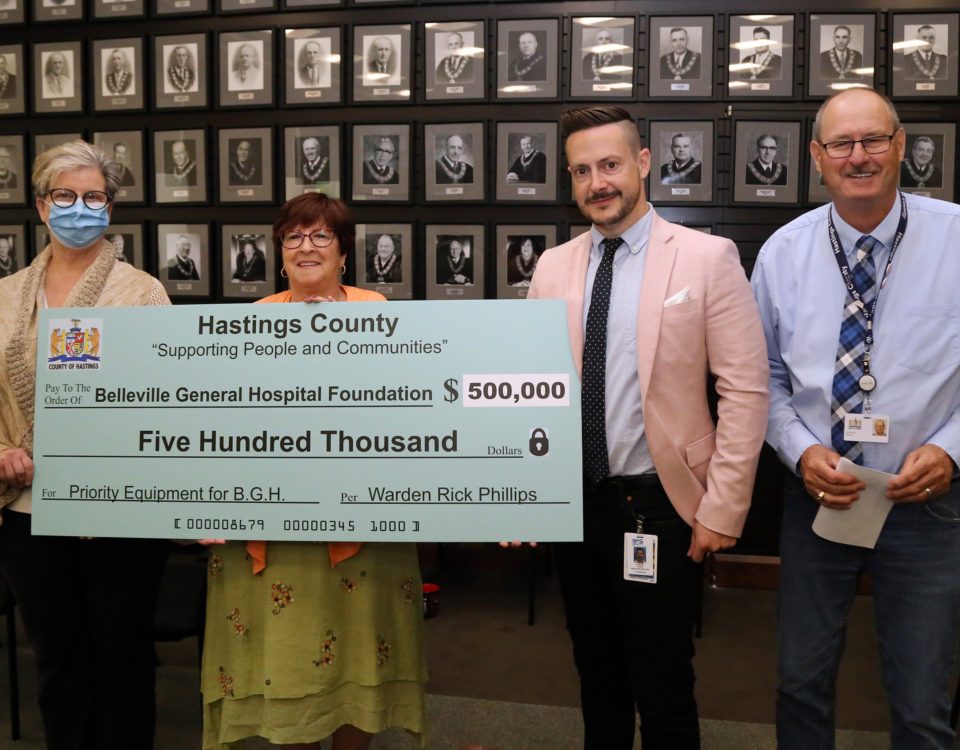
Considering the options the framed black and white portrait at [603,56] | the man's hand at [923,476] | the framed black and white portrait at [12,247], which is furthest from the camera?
the framed black and white portrait at [12,247]

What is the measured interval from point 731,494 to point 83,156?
1.92 m

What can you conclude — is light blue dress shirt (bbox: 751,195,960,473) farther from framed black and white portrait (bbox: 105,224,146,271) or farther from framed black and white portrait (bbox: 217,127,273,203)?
framed black and white portrait (bbox: 105,224,146,271)

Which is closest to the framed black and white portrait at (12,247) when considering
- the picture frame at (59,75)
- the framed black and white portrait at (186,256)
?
the picture frame at (59,75)

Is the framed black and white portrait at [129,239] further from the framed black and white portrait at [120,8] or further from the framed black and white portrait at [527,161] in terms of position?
the framed black and white portrait at [527,161]

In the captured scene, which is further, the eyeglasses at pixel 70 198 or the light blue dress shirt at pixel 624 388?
the eyeglasses at pixel 70 198

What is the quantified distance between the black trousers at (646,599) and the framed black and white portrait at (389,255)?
7.95 feet

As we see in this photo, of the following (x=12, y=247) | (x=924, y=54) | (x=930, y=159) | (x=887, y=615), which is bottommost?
(x=887, y=615)

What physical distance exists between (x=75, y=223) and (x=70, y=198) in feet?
0.23

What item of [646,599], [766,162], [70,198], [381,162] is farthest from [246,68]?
[646,599]

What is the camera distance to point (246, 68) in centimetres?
418

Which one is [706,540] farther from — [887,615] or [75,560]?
[75,560]

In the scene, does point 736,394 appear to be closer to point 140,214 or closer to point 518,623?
point 518,623

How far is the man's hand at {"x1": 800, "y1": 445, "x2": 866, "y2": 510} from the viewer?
1.77m

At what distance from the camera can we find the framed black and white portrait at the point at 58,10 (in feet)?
14.1
